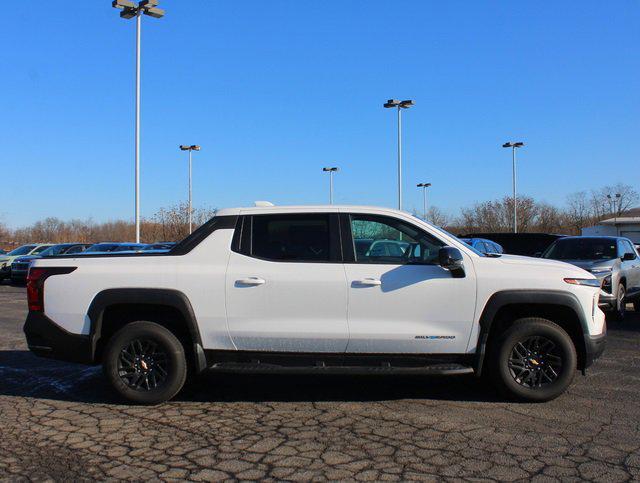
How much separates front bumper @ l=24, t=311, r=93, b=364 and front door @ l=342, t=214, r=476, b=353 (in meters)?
2.55

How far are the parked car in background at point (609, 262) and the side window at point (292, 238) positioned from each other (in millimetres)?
7014

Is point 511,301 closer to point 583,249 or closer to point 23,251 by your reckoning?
point 583,249

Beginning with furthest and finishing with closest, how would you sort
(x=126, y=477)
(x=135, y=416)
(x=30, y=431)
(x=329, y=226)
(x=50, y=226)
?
(x=50, y=226)
(x=329, y=226)
(x=135, y=416)
(x=30, y=431)
(x=126, y=477)

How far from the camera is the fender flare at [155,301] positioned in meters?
5.56

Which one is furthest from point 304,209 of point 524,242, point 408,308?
point 524,242

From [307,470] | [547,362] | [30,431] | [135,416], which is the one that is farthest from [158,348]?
[547,362]

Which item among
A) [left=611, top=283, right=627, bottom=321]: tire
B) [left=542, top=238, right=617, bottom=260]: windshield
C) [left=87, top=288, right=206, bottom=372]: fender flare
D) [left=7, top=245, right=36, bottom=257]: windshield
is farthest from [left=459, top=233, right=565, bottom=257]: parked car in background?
[left=7, top=245, right=36, bottom=257]: windshield

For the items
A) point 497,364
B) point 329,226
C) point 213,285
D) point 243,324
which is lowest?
point 497,364

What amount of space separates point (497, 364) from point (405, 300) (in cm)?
107

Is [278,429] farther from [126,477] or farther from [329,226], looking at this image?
[329,226]

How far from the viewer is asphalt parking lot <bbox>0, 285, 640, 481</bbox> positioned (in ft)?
13.5

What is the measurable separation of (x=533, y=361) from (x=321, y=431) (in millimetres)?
2175

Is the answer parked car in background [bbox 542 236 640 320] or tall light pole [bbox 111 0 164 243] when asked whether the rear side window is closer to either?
parked car in background [bbox 542 236 640 320]

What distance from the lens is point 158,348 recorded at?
5707 mm
